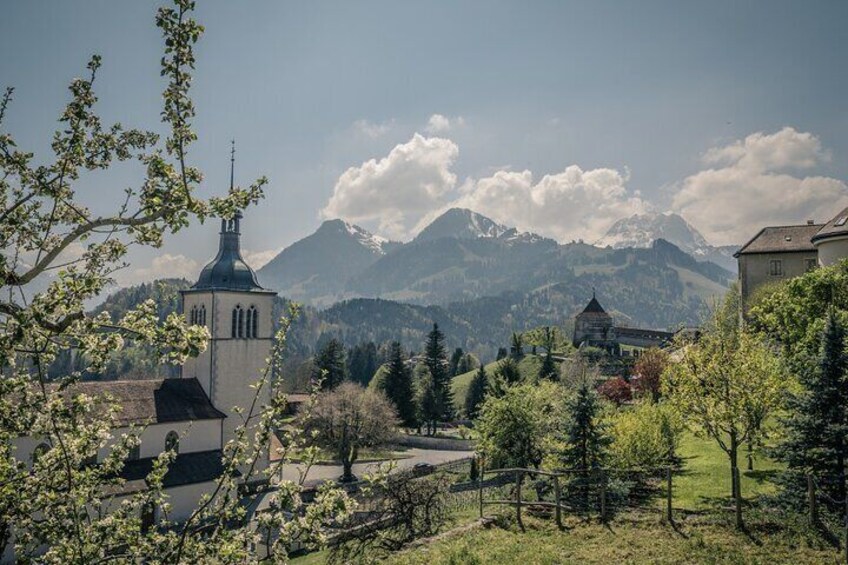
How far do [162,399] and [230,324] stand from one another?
746 cm

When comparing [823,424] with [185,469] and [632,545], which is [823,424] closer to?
[632,545]

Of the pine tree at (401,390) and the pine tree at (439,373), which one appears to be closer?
the pine tree at (401,390)

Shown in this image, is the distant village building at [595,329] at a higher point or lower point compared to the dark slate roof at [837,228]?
lower

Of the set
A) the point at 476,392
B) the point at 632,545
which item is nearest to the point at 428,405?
the point at 476,392

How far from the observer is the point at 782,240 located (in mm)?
55594

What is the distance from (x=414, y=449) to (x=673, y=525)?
53.7 metres

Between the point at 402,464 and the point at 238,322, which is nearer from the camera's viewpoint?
the point at 238,322

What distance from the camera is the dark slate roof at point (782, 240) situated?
53938 mm

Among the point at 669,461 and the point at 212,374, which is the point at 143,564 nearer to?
the point at 669,461

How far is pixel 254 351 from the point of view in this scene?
43.4 metres

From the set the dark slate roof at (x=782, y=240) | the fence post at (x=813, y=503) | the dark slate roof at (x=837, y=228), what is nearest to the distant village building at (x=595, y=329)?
the dark slate roof at (x=782, y=240)

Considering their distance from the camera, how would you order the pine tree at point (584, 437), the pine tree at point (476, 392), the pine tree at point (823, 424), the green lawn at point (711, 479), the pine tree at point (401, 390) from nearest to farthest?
1. the pine tree at point (823, 424)
2. the green lawn at point (711, 479)
3. the pine tree at point (584, 437)
4. the pine tree at point (401, 390)
5. the pine tree at point (476, 392)

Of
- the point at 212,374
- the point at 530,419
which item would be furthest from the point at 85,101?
the point at 212,374

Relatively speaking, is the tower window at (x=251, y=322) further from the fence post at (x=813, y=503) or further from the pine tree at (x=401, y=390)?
the fence post at (x=813, y=503)
